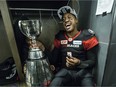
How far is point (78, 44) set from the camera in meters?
1.21

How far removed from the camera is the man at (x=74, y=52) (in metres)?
1.16

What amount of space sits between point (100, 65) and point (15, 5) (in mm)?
1089

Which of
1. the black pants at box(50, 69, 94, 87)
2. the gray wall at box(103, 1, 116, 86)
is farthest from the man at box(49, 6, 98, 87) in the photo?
the gray wall at box(103, 1, 116, 86)

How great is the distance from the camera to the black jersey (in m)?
1.20

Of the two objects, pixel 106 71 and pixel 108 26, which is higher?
pixel 108 26

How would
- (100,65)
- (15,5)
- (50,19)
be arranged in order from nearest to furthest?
(100,65) < (15,5) < (50,19)

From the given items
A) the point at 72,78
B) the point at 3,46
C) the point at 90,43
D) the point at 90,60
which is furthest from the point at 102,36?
the point at 3,46

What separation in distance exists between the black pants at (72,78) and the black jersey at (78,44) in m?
0.12

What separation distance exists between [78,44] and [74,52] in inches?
3.2

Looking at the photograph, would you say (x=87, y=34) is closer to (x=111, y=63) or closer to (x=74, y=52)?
(x=74, y=52)

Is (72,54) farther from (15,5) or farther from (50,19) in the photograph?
(15,5)

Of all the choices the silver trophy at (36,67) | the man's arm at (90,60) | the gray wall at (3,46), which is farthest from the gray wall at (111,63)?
the gray wall at (3,46)

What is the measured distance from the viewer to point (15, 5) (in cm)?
149

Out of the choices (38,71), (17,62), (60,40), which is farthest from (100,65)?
(17,62)
